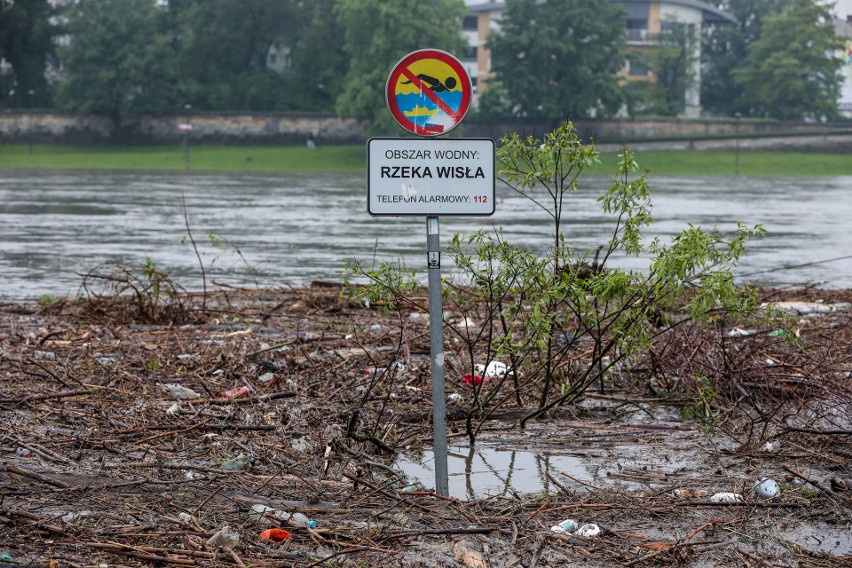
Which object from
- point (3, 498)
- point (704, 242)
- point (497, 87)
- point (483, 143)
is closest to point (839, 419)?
point (704, 242)

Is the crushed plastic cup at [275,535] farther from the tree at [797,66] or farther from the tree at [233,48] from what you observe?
the tree at [797,66]

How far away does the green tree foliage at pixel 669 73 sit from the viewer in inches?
3654

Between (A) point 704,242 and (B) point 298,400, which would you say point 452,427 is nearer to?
(B) point 298,400

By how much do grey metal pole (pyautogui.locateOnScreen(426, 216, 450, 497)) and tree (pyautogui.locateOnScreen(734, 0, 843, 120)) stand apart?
289 feet

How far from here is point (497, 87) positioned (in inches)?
3221

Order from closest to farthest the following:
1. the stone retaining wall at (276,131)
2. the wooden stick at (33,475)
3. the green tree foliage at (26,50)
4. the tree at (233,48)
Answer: the wooden stick at (33,475) → the stone retaining wall at (276,131) → the green tree foliage at (26,50) → the tree at (233,48)

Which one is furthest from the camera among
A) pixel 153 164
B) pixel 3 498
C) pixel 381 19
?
pixel 381 19

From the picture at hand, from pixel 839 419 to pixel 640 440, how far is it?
1373mm

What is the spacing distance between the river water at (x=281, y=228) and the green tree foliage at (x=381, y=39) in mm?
27576

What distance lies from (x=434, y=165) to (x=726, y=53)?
111 meters


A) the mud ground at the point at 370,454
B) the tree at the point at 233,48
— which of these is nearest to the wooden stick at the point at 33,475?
the mud ground at the point at 370,454

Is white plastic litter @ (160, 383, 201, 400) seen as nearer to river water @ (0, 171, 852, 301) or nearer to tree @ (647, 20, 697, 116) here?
river water @ (0, 171, 852, 301)

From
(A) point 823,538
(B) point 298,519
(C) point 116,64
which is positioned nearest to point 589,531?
(A) point 823,538

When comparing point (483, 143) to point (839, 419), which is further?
point (839, 419)
